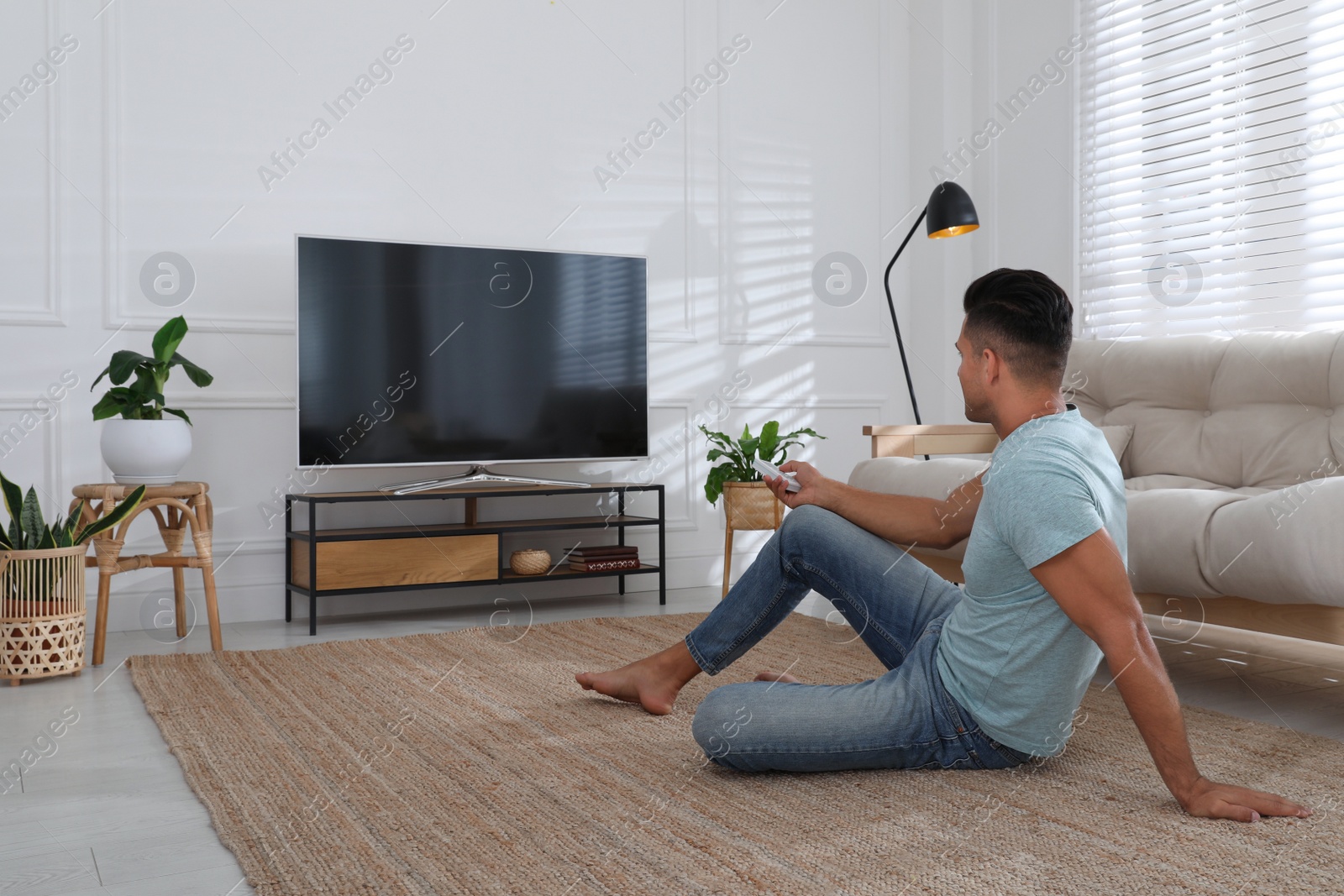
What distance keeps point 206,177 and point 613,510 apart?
1.79 m

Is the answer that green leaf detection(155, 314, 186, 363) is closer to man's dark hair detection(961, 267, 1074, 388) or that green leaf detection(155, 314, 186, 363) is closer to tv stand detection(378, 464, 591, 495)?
tv stand detection(378, 464, 591, 495)

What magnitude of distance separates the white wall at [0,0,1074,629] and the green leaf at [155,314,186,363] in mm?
521

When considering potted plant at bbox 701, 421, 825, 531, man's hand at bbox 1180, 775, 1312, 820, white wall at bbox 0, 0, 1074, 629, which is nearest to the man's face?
man's hand at bbox 1180, 775, 1312, 820

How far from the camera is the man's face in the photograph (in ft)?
5.05

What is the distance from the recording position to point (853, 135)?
466 cm

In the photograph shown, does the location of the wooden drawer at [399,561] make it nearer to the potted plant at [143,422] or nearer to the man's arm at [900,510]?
the potted plant at [143,422]

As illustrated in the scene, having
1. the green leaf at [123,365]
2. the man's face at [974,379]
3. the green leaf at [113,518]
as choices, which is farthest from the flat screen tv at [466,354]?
the man's face at [974,379]

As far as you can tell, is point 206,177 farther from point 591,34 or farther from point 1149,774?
point 1149,774

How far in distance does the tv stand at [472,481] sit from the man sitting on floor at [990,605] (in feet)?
5.98

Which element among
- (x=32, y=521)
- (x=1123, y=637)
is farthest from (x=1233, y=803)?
(x=32, y=521)

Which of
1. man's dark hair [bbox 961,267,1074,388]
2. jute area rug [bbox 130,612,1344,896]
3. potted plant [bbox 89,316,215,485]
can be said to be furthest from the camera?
potted plant [bbox 89,316,215,485]

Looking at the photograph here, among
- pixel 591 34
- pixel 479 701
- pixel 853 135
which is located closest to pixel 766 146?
pixel 853 135

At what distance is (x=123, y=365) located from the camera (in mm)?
2809

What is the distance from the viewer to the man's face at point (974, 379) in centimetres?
154
